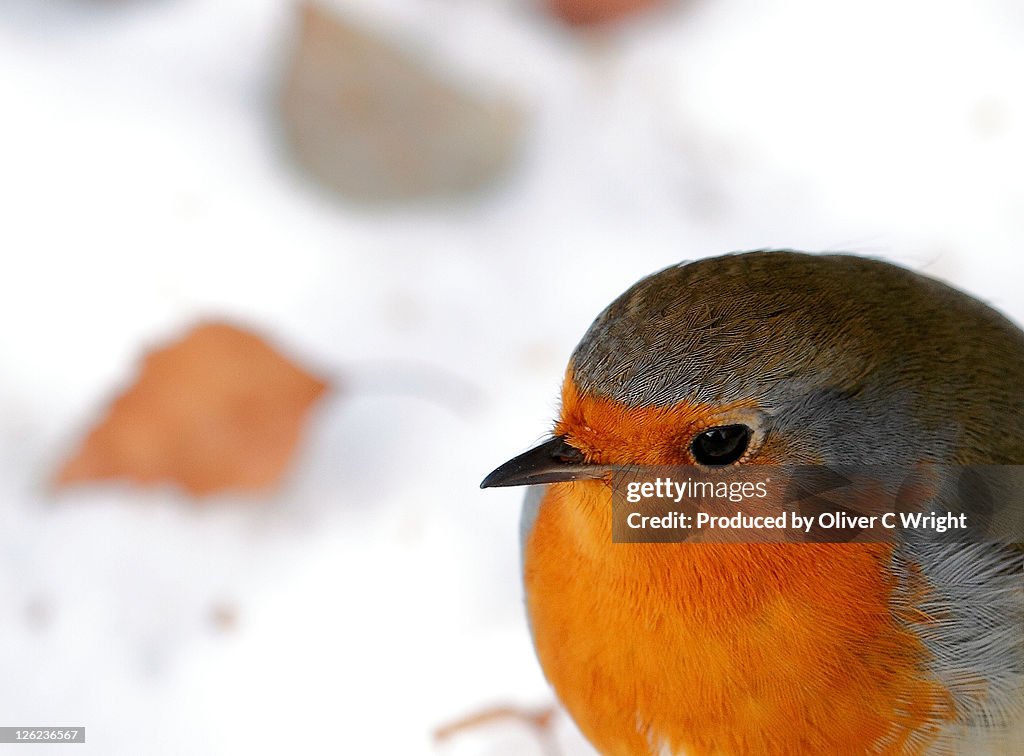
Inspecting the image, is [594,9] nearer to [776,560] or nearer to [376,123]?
[376,123]

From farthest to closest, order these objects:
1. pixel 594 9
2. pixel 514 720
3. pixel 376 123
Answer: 1. pixel 594 9
2. pixel 376 123
3. pixel 514 720

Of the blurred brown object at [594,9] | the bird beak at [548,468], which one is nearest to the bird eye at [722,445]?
the bird beak at [548,468]

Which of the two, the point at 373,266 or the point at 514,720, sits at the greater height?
the point at 373,266

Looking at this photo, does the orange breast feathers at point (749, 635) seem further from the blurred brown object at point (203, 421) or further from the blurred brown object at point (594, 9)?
the blurred brown object at point (594, 9)

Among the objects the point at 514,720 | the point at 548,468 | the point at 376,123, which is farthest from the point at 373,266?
the point at 548,468

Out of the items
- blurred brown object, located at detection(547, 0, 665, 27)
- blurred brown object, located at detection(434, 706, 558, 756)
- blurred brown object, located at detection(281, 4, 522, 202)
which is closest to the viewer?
blurred brown object, located at detection(434, 706, 558, 756)

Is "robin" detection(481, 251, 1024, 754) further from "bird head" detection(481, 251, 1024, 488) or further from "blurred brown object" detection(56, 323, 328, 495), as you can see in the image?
"blurred brown object" detection(56, 323, 328, 495)


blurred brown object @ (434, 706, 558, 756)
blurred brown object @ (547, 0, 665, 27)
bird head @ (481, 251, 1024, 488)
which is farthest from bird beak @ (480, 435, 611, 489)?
blurred brown object @ (547, 0, 665, 27)

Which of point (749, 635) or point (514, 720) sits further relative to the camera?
point (514, 720)
